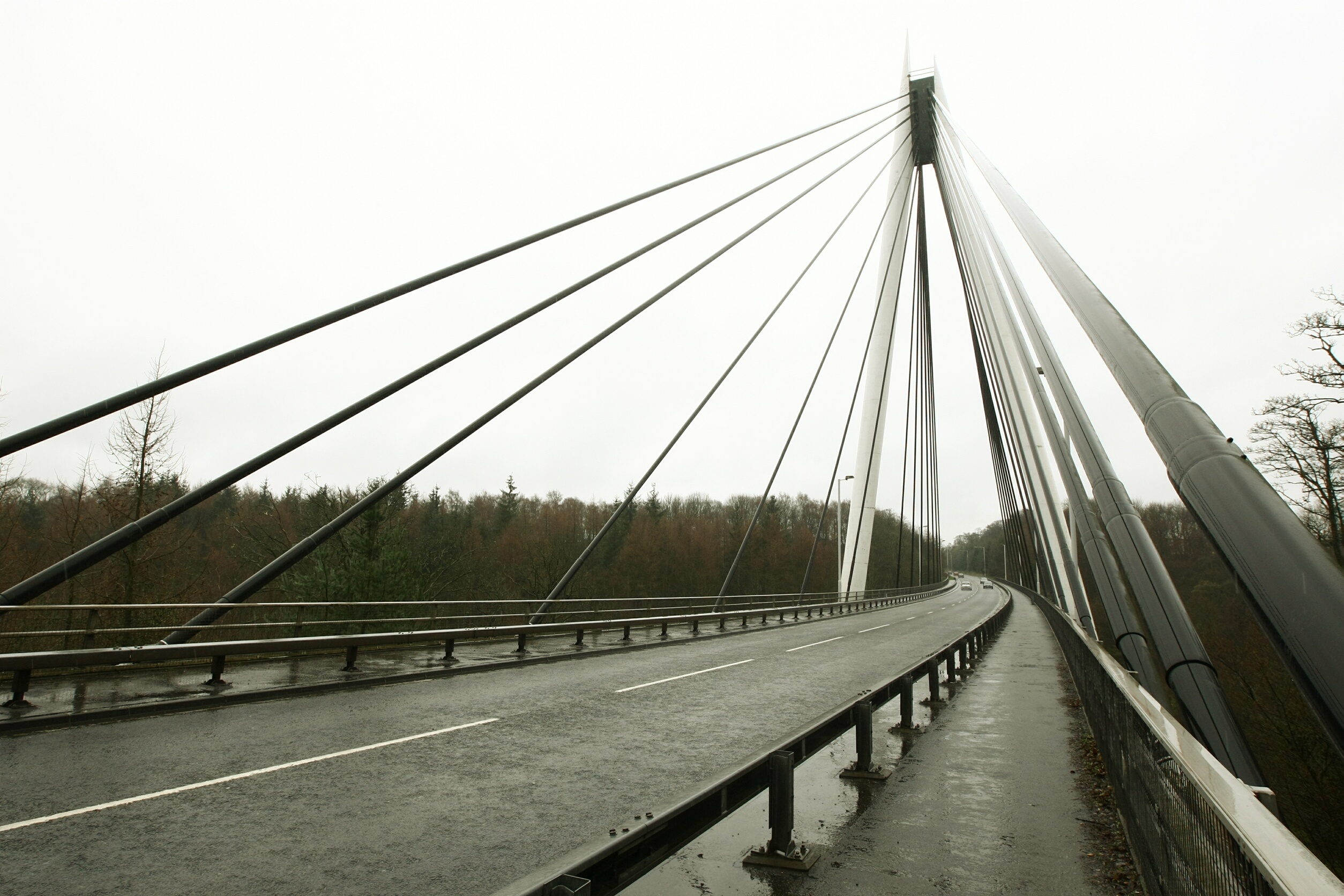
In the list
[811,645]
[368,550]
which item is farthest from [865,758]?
[368,550]

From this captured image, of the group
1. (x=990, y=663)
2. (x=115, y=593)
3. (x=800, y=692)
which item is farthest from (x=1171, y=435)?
(x=115, y=593)

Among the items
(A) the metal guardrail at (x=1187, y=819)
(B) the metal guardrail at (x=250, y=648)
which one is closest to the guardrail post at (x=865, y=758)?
(A) the metal guardrail at (x=1187, y=819)

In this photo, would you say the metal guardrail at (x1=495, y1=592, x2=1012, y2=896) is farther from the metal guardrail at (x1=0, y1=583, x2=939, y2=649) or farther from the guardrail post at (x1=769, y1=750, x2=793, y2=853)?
the metal guardrail at (x1=0, y1=583, x2=939, y2=649)

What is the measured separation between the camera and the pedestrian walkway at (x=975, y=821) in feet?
13.9

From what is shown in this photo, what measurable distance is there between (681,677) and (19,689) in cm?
828

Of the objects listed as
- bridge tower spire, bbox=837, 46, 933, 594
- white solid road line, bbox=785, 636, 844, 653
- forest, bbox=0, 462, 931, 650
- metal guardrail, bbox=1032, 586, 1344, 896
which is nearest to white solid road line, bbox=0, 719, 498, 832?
forest, bbox=0, 462, 931, 650

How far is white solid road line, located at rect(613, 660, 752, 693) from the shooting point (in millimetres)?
11008

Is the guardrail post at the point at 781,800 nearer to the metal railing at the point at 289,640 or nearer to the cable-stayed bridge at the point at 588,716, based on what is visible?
the cable-stayed bridge at the point at 588,716

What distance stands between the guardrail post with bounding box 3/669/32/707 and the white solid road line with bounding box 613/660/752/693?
6.56m

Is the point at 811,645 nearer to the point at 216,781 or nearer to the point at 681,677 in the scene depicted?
the point at 681,677

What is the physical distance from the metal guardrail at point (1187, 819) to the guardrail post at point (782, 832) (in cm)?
173

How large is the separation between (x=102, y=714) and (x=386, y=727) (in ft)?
9.43

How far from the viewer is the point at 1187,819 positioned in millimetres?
2850

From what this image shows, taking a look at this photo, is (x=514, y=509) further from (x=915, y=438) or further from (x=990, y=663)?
(x=990, y=663)
